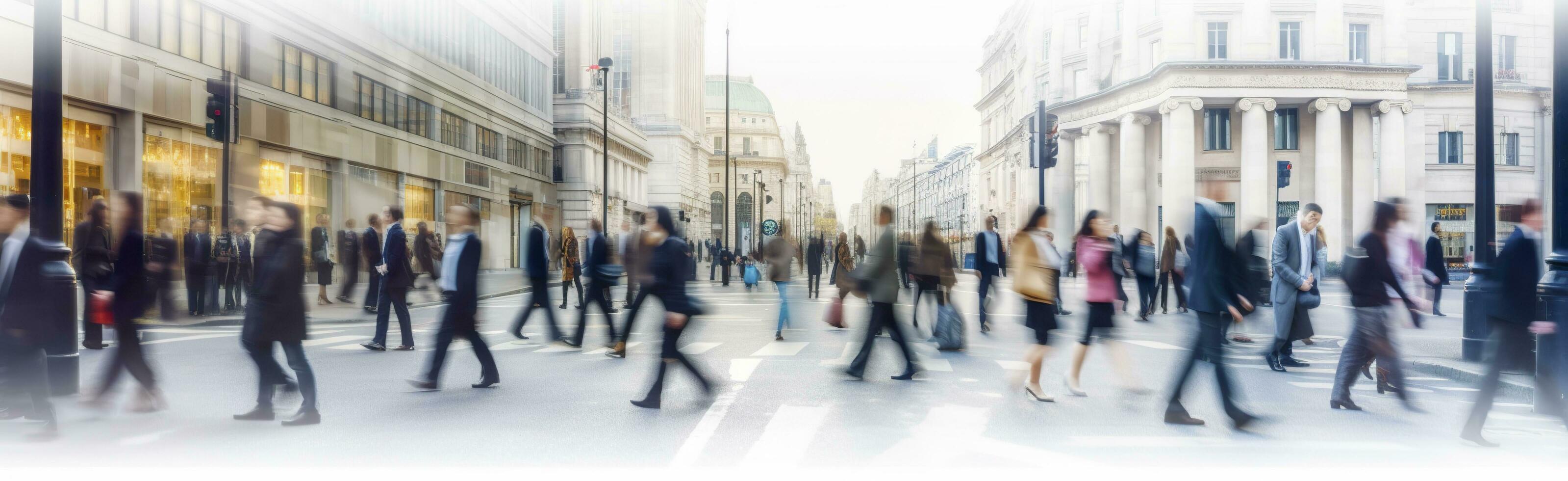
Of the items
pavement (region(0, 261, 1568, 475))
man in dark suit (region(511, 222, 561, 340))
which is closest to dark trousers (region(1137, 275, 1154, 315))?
pavement (region(0, 261, 1568, 475))

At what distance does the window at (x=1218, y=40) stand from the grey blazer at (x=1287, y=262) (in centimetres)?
3748

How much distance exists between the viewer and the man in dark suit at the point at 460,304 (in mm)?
7875

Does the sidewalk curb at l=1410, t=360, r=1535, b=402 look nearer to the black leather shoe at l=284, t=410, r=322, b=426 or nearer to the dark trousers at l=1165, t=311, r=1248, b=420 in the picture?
the dark trousers at l=1165, t=311, r=1248, b=420

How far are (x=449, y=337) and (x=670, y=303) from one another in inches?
79.8

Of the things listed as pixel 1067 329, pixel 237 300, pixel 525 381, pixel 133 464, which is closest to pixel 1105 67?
pixel 1067 329

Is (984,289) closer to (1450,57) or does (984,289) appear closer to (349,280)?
(349,280)

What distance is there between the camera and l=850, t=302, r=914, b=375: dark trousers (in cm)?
872

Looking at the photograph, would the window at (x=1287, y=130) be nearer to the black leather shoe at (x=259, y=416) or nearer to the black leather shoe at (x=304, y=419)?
the black leather shoe at (x=304, y=419)

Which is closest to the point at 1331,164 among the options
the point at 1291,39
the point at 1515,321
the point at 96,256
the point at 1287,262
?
the point at 1291,39

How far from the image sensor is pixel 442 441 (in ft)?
19.6

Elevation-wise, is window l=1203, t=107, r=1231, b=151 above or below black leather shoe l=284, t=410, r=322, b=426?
above

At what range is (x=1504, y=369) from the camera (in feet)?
20.1

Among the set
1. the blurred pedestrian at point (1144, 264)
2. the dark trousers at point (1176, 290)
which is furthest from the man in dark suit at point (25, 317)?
the dark trousers at point (1176, 290)

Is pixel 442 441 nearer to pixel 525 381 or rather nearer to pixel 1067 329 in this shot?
pixel 525 381
